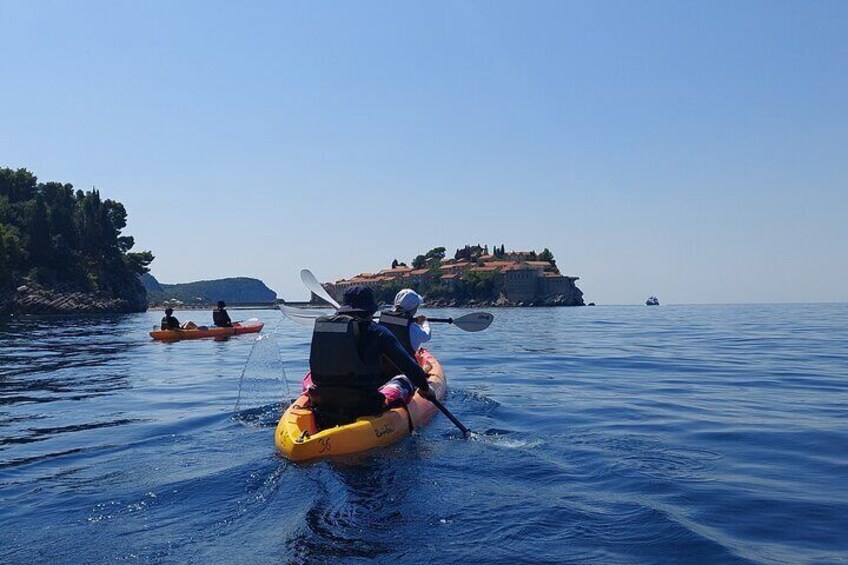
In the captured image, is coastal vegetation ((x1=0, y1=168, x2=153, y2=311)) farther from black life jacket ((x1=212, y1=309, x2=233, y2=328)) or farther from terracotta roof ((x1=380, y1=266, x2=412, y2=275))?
terracotta roof ((x1=380, y1=266, x2=412, y2=275))

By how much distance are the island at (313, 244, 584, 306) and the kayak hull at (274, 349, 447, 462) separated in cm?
12683

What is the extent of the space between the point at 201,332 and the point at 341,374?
23.8 m

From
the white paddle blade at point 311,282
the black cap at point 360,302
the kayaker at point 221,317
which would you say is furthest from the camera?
the kayaker at point 221,317

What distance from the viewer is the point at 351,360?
743cm

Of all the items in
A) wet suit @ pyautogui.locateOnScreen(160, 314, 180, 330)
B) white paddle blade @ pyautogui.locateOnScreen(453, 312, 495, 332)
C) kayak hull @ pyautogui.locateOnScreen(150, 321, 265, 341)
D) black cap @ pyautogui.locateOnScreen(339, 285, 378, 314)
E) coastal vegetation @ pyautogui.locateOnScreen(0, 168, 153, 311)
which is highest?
coastal vegetation @ pyautogui.locateOnScreen(0, 168, 153, 311)

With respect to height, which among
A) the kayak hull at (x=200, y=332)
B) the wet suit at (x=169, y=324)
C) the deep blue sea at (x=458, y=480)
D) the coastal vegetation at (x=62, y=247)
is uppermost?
the coastal vegetation at (x=62, y=247)

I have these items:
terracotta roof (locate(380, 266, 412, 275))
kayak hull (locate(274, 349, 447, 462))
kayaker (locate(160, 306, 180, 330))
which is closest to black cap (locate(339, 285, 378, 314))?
kayak hull (locate(274, 349, 447, 462))

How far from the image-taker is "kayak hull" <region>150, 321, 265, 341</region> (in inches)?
1093

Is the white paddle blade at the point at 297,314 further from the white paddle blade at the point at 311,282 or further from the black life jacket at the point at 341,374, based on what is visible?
the black life jacket at the point at 341,374

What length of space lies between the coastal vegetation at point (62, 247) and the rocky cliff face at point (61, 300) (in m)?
0.14

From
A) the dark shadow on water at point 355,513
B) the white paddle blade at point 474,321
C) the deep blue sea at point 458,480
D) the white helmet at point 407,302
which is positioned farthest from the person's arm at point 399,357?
the white paddle blade at point 474,321

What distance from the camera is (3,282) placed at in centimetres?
7938

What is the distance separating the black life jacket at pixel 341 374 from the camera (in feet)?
24.4

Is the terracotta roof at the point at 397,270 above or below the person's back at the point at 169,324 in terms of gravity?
above
